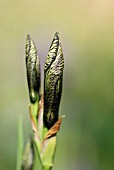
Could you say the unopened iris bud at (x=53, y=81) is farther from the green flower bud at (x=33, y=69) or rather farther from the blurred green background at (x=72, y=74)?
the blurred green background at (x=72, y=74)

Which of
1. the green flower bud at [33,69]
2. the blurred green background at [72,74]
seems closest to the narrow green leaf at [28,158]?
the green flower bud at [33,69]

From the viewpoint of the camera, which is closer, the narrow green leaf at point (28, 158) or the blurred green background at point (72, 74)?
the narrow green leaf at point (28, 158)

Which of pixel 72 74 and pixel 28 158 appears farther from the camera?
pixel 72 74

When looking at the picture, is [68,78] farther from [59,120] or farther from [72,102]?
[59,120]

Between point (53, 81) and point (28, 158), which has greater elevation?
point (53, 81)

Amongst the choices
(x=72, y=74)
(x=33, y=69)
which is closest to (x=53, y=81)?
(x=33, y=69)

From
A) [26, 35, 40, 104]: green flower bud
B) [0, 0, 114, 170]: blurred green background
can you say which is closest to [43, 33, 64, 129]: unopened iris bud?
[26, 35, 40, 104]: green flower bud

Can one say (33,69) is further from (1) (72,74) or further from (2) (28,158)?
(1) (72,74)

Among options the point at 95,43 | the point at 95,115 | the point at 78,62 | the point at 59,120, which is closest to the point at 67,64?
the point at 78,62

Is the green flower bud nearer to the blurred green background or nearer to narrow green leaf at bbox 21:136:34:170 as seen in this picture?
narrow green leaf at bbox 21:136:34:170
